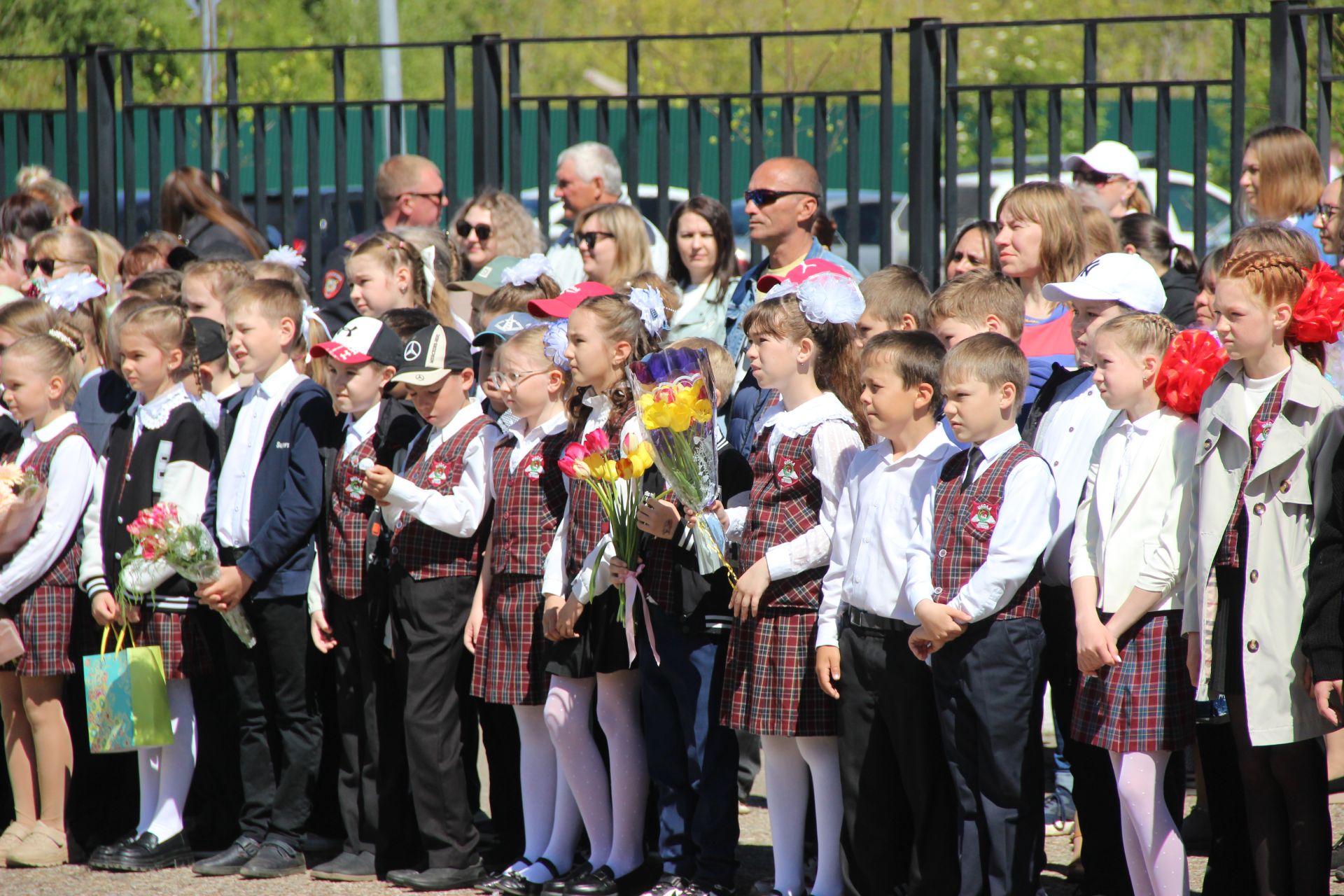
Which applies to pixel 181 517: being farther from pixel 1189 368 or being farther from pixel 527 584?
pixel 1189 368

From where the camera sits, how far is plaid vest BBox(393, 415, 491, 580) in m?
5.04

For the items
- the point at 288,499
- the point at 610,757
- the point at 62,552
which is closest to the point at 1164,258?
the point at 610,757

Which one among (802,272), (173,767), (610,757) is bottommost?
(173,767)

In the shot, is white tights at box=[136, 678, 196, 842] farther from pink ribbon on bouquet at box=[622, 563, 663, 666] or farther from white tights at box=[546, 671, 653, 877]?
pink ribbon on bouquet at box=[622, 563, 663, 666]

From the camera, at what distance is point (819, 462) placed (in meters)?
4.50

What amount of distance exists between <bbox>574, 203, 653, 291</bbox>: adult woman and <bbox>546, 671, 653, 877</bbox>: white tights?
2.33m

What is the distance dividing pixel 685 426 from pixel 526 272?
6.12 feet

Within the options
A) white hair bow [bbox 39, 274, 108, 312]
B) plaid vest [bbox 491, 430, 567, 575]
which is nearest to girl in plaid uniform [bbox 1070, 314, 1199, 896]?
plaid vest [bbox 491, 430, 567, 575]

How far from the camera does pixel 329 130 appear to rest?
1458cm

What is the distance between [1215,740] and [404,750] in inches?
101

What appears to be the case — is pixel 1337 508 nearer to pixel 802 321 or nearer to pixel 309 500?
pixel 802 321

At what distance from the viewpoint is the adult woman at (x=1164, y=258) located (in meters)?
6.00

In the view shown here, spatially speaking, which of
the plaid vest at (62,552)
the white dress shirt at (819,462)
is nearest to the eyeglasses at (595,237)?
the plaid vest at (62,552)

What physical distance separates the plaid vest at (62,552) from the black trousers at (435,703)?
136 cm
